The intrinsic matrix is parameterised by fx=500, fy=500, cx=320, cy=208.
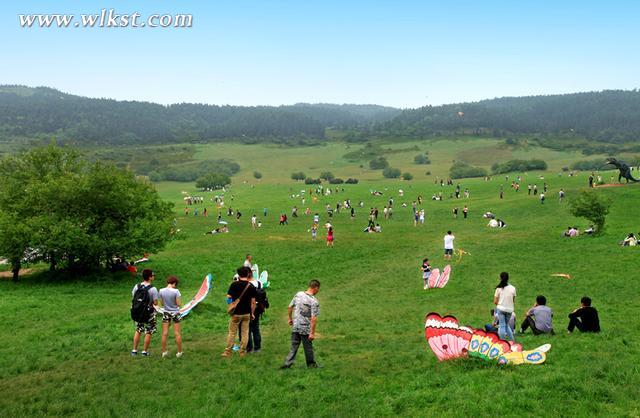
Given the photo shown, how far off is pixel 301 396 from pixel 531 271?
2098 centimetres

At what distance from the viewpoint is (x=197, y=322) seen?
18.5 m

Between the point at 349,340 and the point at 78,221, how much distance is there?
1998 cm

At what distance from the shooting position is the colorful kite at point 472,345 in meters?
10.3

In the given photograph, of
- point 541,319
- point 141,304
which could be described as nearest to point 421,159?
point 541,319

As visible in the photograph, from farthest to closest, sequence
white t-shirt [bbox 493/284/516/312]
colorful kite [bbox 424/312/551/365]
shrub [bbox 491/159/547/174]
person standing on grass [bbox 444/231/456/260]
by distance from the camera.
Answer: shrub [bbox 491/159/547/174] < person standing on grass [bbox 444/231/456/260] < white t-shirt [bbox 493/284/516/312] < colorful kite [bbox 424/312/551/365]

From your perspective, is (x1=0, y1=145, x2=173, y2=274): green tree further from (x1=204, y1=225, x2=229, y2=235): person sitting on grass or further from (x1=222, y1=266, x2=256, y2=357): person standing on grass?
(x1=204, y1=225, x2=229, y2=235): person sitting on grass

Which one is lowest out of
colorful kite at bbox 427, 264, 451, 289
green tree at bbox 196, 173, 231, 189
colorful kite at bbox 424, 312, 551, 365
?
green tree at bbox 196, 173, 231, 189

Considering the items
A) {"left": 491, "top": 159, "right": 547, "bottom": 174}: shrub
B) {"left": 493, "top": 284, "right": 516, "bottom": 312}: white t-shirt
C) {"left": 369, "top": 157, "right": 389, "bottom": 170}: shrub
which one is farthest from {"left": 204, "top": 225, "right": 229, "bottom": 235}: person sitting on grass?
A: {"left": 369, "top": 157, "right": 389, "bottom": 170}: shrub

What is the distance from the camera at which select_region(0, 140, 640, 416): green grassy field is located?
29.6 feet

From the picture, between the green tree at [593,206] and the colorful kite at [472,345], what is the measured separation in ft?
93.3

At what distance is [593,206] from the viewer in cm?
3491

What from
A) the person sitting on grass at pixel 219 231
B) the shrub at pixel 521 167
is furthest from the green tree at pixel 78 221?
the shrub at pixel 521 167

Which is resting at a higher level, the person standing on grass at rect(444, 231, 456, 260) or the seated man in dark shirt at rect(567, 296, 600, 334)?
the seated man in dark shirt at rect(567, 296, 600, 334)

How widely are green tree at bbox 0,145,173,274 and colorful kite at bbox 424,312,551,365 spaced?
21.5m
